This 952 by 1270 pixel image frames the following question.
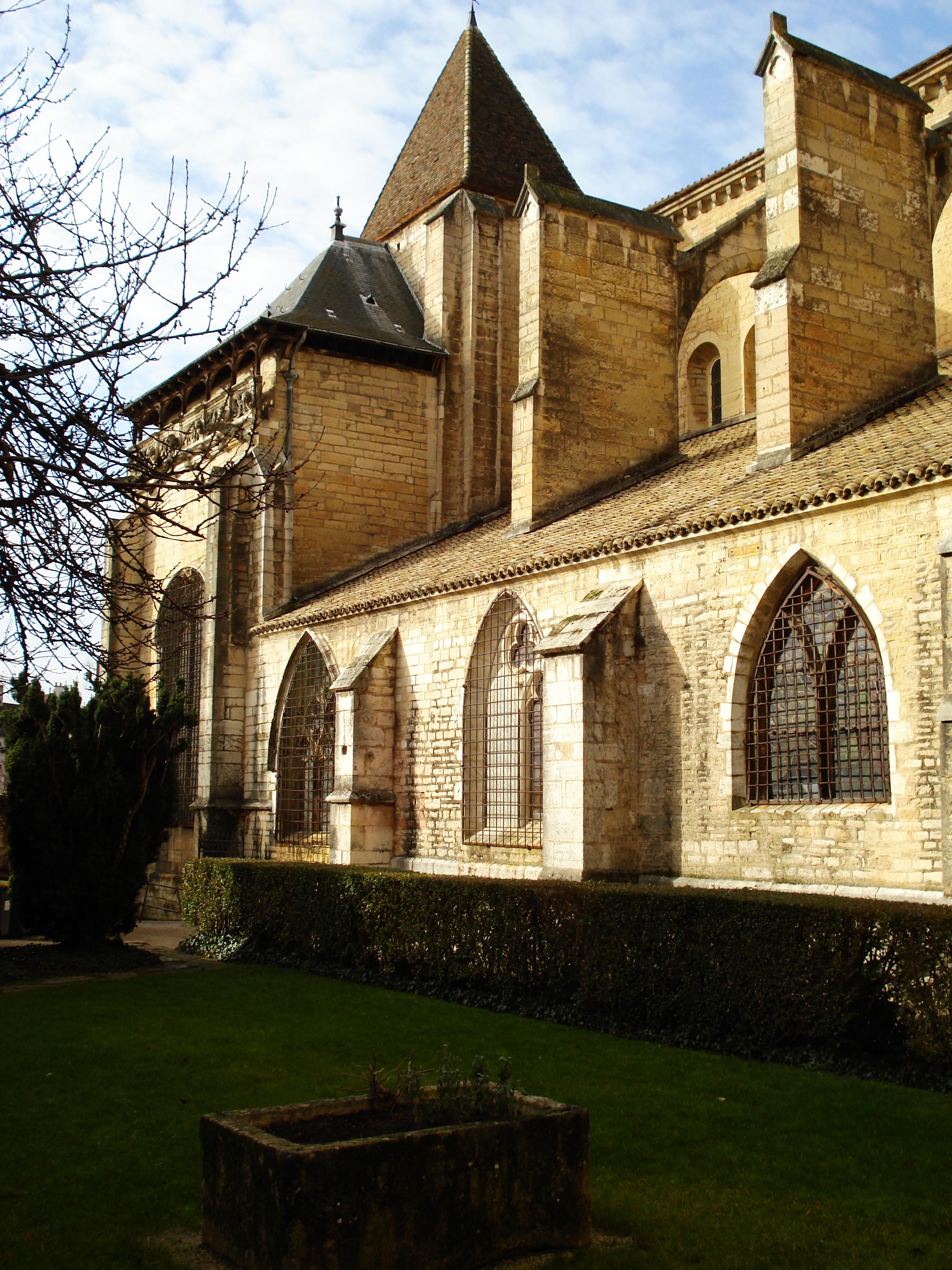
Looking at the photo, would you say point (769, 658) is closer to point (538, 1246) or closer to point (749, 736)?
point (749, 736)

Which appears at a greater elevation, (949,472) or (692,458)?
(692,458)

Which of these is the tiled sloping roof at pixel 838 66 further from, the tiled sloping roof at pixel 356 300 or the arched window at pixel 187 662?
the arched window at pixel 187 662

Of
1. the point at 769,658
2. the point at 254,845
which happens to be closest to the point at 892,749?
the point at 769,658

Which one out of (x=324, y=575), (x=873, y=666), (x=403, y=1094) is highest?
(x=324, y=575)

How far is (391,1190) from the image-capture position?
151 inches

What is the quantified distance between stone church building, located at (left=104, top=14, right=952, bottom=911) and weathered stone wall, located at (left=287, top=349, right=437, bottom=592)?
6cm

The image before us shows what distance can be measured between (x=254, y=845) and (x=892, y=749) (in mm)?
11812

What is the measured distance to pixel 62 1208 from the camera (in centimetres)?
465

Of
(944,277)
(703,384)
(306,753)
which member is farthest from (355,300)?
(944,277)

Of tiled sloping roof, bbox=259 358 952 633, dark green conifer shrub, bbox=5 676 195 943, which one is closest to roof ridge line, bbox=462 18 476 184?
tiled sloping roof, bbox=259 358 952 633

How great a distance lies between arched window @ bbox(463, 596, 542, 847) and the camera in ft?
44.6

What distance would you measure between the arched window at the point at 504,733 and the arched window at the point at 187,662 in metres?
6.95

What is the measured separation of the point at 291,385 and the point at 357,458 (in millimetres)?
1620

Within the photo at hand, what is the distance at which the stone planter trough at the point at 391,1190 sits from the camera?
147 inches
